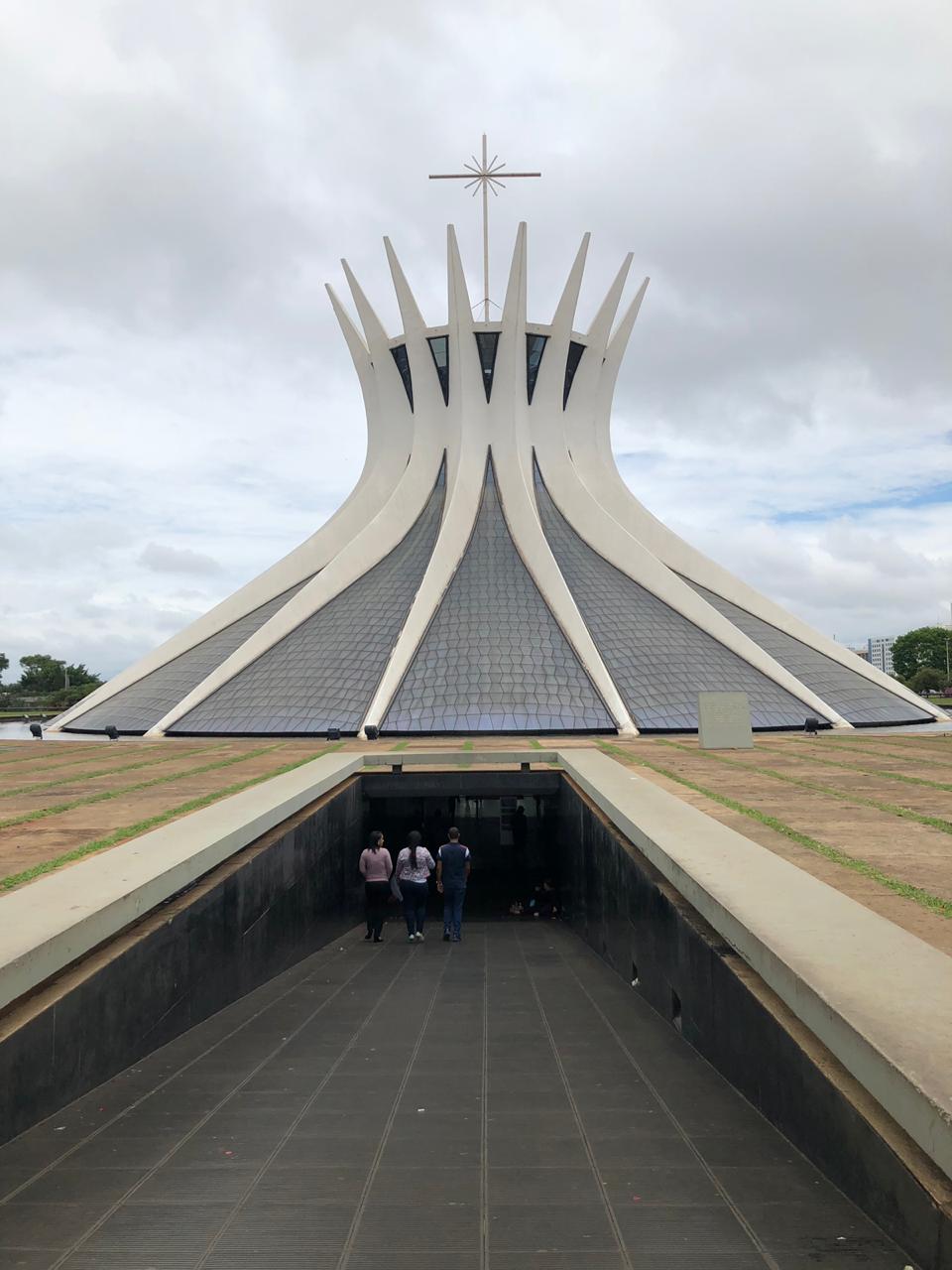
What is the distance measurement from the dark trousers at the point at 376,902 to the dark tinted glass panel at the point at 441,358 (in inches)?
913

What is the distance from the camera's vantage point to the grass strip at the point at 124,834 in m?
5.41

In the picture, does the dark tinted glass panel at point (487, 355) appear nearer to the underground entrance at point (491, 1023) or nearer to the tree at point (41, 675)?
the underground entrance at point (491, 1023)

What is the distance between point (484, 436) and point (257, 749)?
1639cm

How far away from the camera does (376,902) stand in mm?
8680

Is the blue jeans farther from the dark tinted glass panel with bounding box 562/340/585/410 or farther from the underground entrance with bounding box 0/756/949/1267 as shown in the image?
the dark tinted glass panel with bounding box 562/340/585/410

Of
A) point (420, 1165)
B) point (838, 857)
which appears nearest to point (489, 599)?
point (838, 857)

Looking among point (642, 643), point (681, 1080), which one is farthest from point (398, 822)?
point (642, 643)

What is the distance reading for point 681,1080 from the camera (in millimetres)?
4160

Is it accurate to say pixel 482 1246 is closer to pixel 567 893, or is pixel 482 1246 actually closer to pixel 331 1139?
pixel 331 1139

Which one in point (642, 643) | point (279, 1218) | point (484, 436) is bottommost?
point (279, 1218)

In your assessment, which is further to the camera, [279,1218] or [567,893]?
[567,893]

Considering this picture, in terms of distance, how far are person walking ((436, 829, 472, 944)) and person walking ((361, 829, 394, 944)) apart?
0.56 meters

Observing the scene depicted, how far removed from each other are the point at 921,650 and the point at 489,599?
65342 mm

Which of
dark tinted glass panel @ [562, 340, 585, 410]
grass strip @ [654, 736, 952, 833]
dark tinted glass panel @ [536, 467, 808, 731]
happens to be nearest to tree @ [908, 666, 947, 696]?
dark tinted glass panel @ [536, 467, 808, 731]
